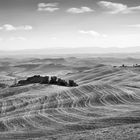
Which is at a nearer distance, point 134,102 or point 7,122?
point 7,122

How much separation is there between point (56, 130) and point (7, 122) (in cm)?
731

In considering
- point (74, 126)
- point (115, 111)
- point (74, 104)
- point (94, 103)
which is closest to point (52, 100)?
point (74, 104)

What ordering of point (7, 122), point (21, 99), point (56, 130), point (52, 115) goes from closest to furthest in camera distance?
point (56, 130)
point (7, 122)
point (52, 115)
point (21, 99)

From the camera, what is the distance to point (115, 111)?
36.6 metres

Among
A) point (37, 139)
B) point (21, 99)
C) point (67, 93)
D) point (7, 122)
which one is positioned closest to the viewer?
point (37, 139)

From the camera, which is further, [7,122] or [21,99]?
[21,99]

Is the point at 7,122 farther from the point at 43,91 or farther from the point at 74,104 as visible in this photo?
the point at 43,91

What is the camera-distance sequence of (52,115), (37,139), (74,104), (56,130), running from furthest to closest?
(74,104)
(52,115)
(56,130)
(37,139)

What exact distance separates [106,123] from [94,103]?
41.8ft

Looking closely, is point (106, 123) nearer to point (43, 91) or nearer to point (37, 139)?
point (37, 139)

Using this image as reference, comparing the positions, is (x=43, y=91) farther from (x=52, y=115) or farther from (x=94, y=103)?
(x=52, y=115)

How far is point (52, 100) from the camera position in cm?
4353

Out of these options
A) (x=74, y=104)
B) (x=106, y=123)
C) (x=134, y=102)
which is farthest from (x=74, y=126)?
(x=134, y=102)

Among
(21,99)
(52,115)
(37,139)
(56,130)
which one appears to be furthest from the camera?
(21,99)
